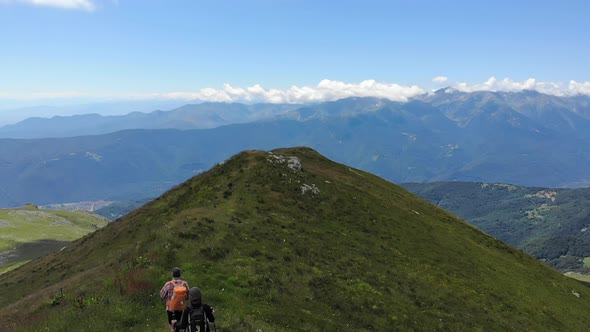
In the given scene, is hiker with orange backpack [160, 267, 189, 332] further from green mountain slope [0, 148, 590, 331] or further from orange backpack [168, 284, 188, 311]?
green mountain slope [0, 148, 590, 331]

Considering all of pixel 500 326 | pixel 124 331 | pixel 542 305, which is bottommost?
pixel 542 305

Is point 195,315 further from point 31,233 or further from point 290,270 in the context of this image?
point 31,233

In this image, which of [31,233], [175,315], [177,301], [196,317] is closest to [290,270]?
[175,315]

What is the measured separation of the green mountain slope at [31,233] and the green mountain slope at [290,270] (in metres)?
75.1

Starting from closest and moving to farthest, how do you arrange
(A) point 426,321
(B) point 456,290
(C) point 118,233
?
1. (A) point 426,321
2. (B) point 456,290
3. (C) point 118,233

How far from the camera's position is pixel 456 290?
125ft

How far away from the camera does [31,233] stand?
14775 cm

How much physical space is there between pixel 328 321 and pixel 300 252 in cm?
1046

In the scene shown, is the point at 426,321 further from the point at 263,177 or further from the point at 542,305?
the point at 263,177

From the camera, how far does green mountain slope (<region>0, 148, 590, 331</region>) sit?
907 inches

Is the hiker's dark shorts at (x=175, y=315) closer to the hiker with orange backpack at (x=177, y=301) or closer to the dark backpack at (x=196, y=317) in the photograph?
the hiker with orange backpack at (x=177, y=301)

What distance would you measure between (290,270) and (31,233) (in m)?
157

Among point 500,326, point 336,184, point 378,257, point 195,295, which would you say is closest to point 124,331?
point 195,295

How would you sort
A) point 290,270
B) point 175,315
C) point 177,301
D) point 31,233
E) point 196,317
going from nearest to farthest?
point 196,317
point 177,301
point 175,315
point 290,270
point 31,233
